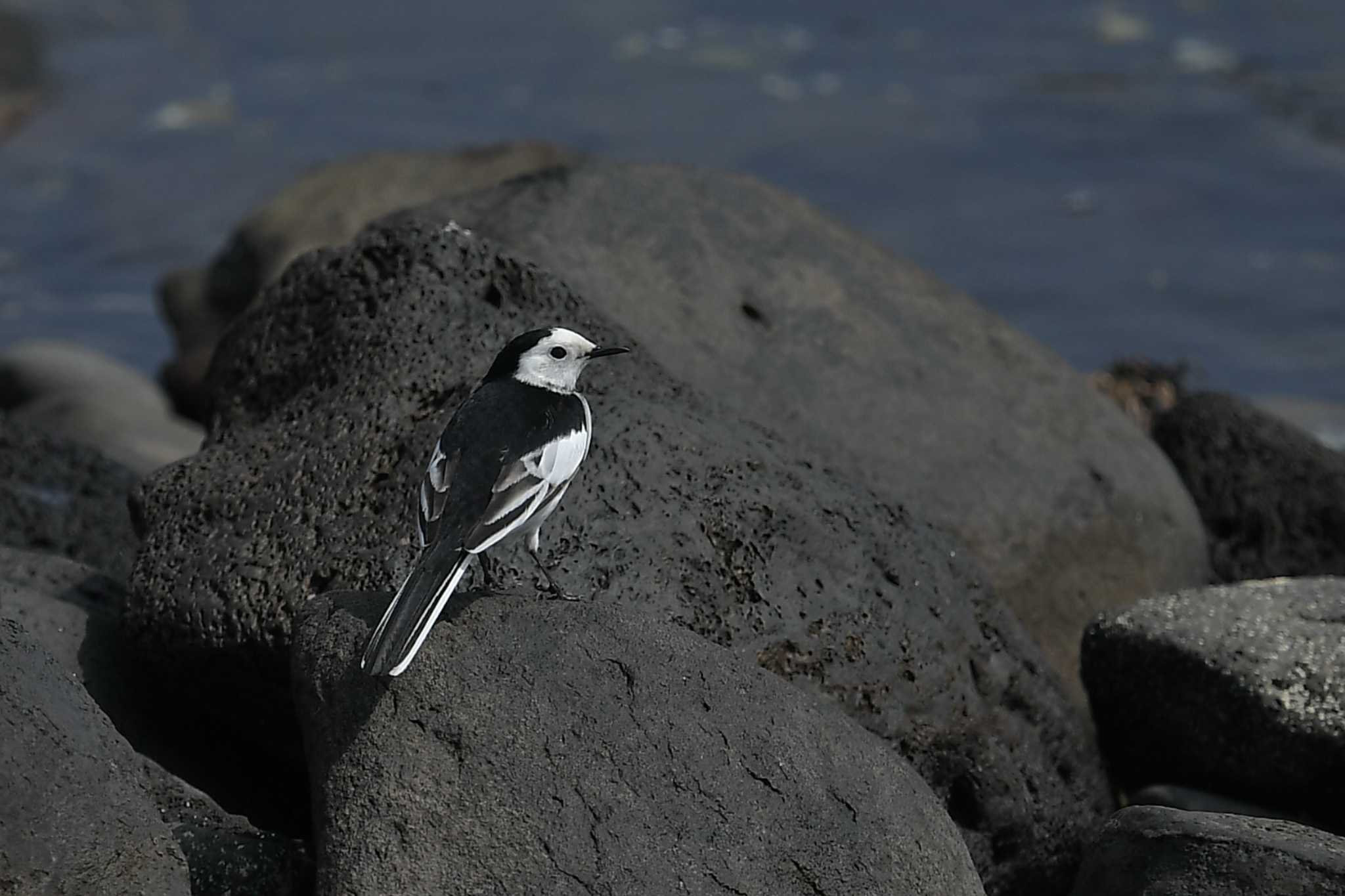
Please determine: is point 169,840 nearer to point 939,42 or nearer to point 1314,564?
point 1314,564

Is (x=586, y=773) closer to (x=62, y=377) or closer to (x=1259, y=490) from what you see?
(x=1259, y=490)

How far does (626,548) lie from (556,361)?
23.8 inches

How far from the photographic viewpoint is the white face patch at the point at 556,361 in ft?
17.6

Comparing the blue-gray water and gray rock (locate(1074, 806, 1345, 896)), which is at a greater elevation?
gray rock (locate(1074, 806, 1345, 896))

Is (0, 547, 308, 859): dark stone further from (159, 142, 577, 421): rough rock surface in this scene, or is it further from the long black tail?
(159, 142, 577, 421): rough rock surface

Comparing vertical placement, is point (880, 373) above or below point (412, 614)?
below

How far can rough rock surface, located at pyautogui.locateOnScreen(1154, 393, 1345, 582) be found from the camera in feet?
28.1

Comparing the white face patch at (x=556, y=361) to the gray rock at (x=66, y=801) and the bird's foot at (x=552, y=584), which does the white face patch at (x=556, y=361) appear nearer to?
the bird's foot at (x=552, y=584)

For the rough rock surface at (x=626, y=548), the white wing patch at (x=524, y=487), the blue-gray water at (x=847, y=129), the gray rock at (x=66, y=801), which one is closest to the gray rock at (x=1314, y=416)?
the blue-gray water at (x=847, y=129)

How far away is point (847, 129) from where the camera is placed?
59.3ft

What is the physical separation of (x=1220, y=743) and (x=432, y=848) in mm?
3096

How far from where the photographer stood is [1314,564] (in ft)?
27.9

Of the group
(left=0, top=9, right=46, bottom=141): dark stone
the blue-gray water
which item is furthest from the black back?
(left=0, top=9, right=46, bottom=141): dark stone

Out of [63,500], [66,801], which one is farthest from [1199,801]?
[63,500]
